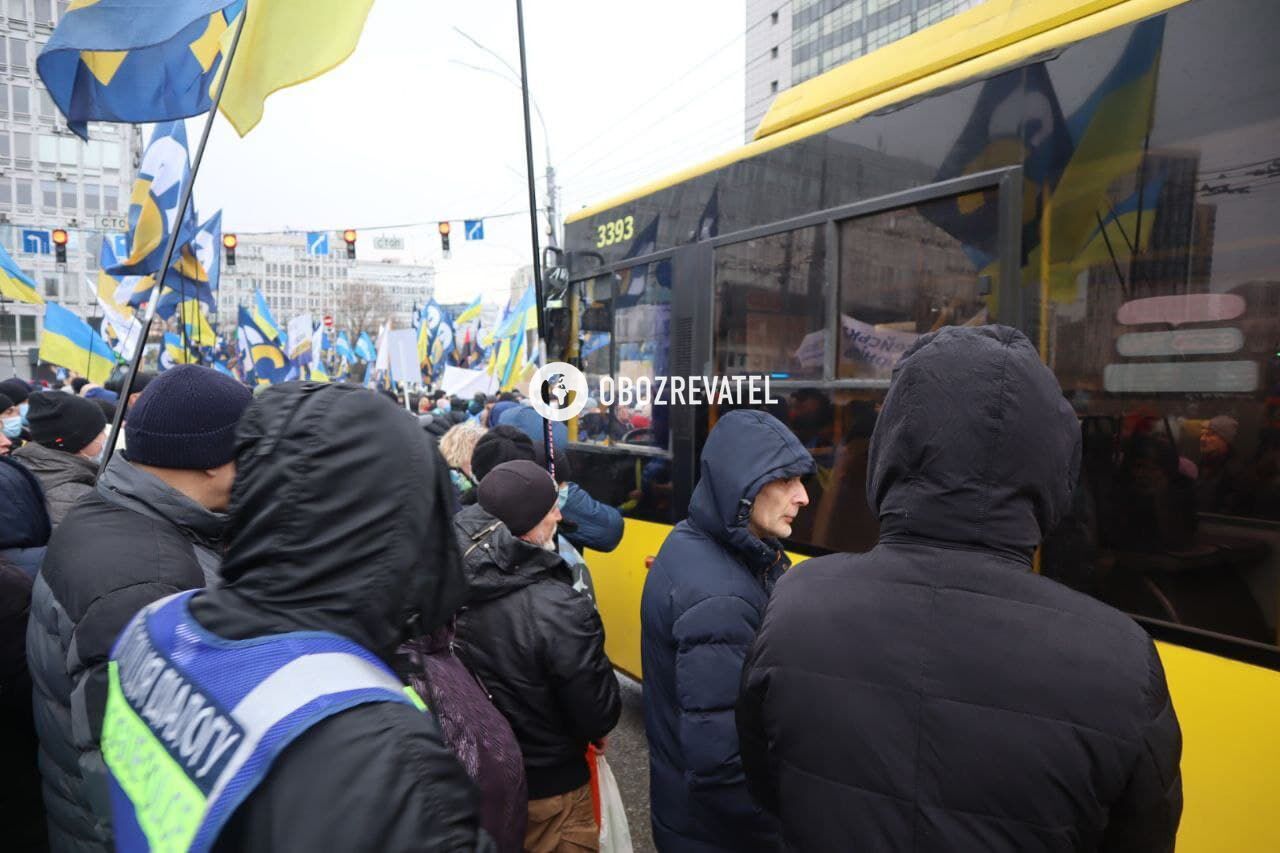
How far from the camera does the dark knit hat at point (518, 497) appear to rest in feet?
8.50

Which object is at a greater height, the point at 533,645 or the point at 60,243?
the point at 60,243

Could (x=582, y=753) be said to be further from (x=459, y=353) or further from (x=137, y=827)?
(x=459, y=353)

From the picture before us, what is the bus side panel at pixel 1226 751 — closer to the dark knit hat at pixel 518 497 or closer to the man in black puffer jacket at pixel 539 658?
the man in black puffer jacket at pixel 539 658

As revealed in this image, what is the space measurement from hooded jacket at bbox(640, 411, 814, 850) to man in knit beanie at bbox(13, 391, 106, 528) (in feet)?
9.43

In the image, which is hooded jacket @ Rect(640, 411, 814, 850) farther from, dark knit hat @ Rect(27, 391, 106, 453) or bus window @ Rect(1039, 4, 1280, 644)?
dark knit hat @ Rect(27, 391, 106, 453)

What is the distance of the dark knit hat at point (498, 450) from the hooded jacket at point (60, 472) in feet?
5.60

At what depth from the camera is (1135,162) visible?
2.48 metres

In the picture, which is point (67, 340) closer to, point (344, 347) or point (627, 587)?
point (627, 587)

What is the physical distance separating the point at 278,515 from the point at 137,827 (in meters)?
0.44

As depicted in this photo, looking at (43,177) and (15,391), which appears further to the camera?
(43,177)

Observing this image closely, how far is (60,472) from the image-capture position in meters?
3.75

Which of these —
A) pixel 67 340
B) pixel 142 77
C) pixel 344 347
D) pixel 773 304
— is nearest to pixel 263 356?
pixel 67 340

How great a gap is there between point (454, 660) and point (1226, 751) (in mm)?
2087

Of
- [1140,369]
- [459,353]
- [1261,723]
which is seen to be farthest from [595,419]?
[459,353]
